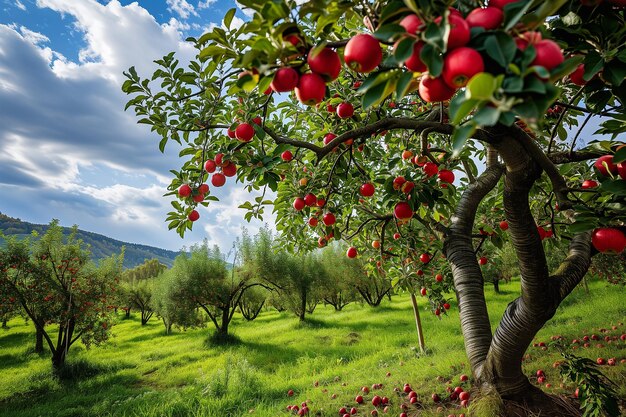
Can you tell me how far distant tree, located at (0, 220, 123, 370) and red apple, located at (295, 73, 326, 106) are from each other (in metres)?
15.6

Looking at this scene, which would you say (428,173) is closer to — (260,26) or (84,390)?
(260,26)

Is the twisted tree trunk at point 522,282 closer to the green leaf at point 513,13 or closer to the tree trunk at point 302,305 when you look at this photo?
the green leaf at point 513,13

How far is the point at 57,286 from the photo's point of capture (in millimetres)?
13242

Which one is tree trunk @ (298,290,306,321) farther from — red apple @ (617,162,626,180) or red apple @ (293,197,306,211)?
red apple @ (617,162,626,180)

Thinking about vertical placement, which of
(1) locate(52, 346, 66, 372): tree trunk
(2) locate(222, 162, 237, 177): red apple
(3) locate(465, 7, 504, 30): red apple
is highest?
(2) locate(222, 162, 237, 177): red apple

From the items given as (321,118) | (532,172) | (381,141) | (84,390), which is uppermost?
(381,141)

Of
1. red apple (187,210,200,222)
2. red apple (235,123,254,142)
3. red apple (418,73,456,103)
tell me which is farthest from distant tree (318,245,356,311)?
red apple (418,73,456,103)

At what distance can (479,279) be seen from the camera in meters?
3.96

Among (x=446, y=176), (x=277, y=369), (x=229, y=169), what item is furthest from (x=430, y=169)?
(x=277, y=369)

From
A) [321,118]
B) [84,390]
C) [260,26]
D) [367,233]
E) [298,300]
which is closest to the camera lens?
[260,26]

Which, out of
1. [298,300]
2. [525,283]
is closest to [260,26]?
[525,283]

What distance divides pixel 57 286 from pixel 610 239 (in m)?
16.7

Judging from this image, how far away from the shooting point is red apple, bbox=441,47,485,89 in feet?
2.80

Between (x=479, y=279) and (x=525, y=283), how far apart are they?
3.72 ft
